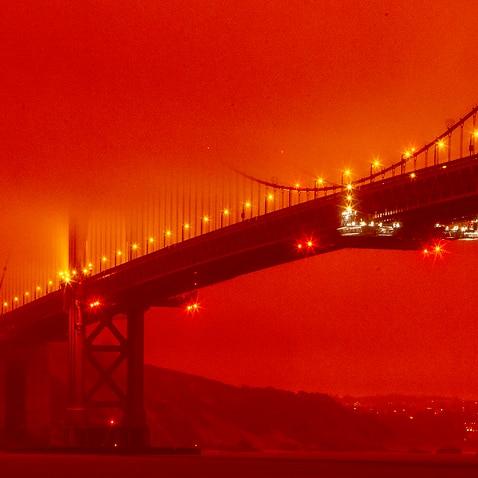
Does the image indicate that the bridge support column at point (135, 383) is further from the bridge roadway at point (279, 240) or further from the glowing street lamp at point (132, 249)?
the glowing street lamp at point (132, 249)

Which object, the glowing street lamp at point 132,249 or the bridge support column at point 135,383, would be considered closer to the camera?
the bridge support column at point 135,383

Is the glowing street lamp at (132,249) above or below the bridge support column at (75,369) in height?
above

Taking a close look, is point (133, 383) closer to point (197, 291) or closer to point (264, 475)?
point (197, 291)

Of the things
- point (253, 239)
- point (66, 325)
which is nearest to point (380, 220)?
point (253, 239)

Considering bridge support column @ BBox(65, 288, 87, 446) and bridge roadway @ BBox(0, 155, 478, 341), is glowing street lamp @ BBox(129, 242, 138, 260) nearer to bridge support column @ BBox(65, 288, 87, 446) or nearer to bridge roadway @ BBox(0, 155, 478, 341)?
bridge roadway @ BBox(0, 155, 478, 341)

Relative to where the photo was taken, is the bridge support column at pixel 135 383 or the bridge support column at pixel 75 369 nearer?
the bridge support column at pixel 75 369

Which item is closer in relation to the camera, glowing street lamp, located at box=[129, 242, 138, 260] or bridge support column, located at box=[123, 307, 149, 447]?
bridge support column, located at box=[123, 307, 149, 447]

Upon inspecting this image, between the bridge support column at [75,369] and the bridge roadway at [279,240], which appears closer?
the bridge roadway at [279,240]
